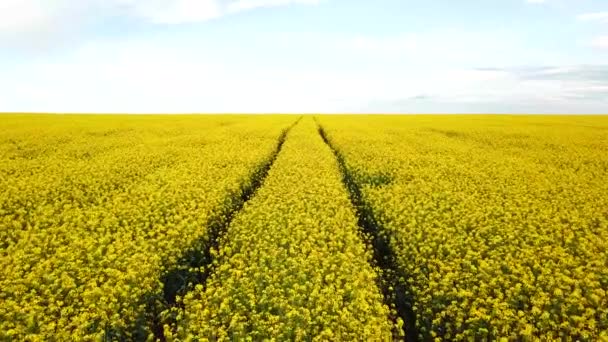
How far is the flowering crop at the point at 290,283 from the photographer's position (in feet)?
26.6

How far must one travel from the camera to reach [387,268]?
43.8 feet

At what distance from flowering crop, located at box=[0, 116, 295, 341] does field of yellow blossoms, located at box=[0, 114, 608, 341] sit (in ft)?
0.20

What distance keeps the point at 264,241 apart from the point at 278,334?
395cm

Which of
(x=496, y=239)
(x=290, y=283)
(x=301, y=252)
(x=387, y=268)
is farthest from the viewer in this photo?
A: (x=387, y=268)

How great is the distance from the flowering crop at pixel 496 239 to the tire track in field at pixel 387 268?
0.27 m

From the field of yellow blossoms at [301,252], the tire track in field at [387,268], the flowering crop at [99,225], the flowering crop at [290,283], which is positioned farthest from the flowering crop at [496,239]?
the flowering crop at [99,225]

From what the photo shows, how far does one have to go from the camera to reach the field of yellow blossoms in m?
8.34

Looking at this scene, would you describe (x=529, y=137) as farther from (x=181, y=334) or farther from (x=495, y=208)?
(x=181, y=334)

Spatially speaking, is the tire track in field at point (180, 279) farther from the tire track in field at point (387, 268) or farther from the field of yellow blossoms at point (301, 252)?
the tire track in field at point (387, 268)

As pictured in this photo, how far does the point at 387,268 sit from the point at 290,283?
4480 millimetres

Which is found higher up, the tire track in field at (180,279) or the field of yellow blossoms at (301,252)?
the field of yellow blossoms at (301,252)

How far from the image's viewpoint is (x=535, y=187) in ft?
60.6

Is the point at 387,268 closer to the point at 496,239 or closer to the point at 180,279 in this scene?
the point at 496,239

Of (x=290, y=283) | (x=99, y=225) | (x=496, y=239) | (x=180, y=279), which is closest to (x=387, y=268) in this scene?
(x=496, y=239)
